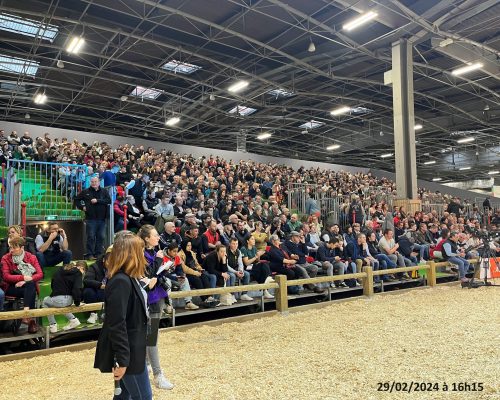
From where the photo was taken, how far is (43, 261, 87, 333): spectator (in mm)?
6047

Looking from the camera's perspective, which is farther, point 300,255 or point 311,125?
point 311,125

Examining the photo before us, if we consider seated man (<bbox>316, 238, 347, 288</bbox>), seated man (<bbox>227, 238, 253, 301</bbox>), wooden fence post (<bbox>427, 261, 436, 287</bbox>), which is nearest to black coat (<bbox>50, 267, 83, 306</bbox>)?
seated man (<bbox>227, 238, 253, 301</bbox>)

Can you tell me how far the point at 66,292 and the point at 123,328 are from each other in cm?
406

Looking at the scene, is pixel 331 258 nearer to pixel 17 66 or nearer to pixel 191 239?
pixel 191 239

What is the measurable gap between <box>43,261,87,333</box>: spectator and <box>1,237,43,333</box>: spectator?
0.22m

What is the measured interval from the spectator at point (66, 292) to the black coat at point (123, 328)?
367 centimetres

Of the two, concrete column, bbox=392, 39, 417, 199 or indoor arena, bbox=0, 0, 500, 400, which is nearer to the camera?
indoor arena, bbox=0, 0, 500, 400

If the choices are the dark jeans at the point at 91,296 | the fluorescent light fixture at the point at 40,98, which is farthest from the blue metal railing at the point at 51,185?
the fluorescent light fixture at the point at 40,98

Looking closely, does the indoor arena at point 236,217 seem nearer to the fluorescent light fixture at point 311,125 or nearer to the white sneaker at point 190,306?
the white sneaker at point 190,306

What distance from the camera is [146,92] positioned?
23.3 m

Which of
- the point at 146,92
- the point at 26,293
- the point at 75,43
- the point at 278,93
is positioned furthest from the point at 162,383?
the point at 278,93

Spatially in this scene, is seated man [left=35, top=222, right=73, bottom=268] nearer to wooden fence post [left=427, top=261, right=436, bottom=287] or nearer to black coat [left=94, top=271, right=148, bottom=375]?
black coat [left=94, top=271, right=148, bottom=375]

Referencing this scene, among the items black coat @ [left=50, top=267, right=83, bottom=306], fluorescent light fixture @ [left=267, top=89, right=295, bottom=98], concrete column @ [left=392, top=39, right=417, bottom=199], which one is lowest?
black coat @ [left=50, top=267, right=83, bottom=306]

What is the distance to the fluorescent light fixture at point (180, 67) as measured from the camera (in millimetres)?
19422
